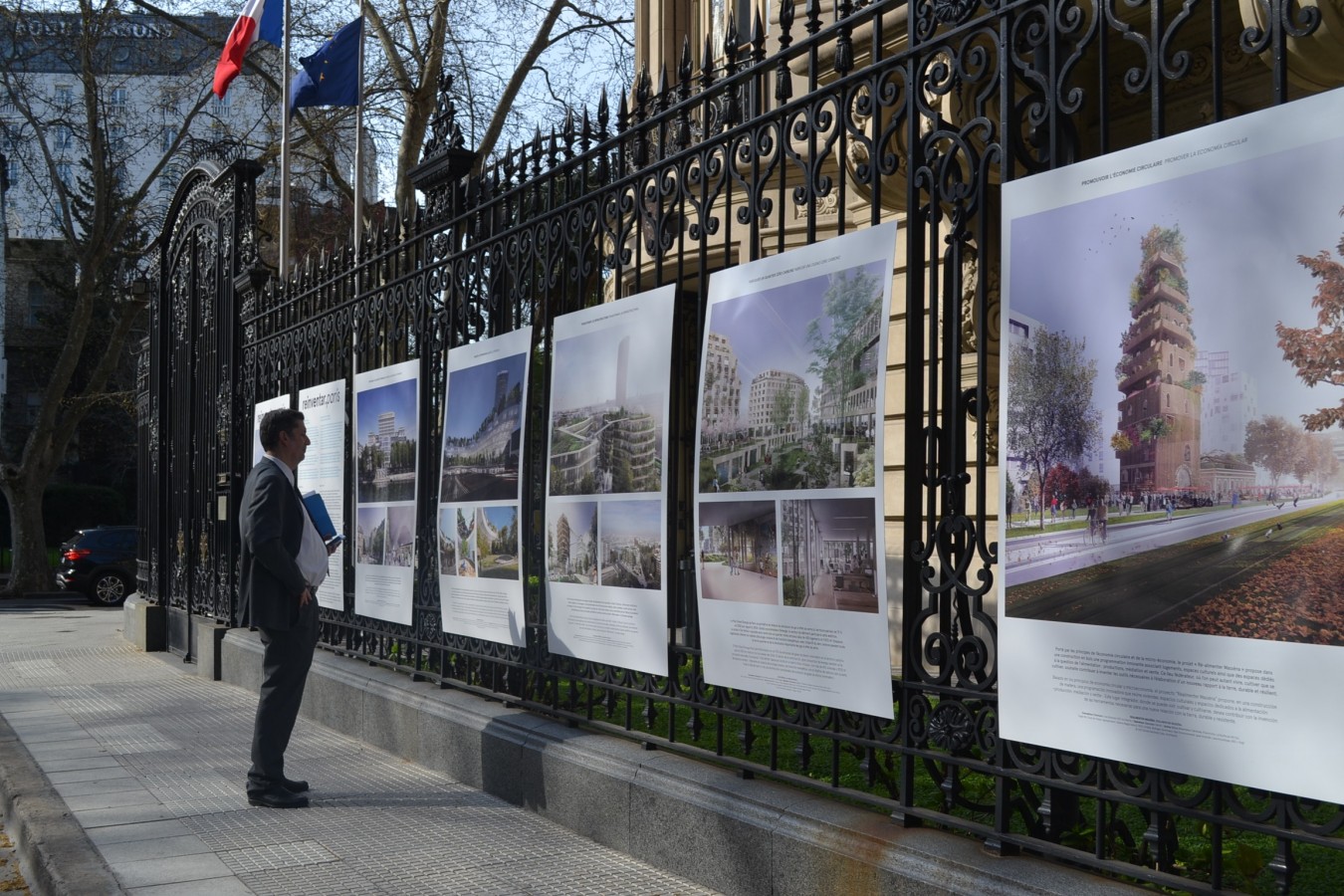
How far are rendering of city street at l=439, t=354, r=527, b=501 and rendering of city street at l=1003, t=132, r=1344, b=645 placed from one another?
3855mm

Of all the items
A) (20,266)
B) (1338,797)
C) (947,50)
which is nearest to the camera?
(1338,797)

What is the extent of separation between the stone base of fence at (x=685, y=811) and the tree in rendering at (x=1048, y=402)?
1.13 meters

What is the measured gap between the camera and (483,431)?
26.0ft

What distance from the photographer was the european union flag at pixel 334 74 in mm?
22047

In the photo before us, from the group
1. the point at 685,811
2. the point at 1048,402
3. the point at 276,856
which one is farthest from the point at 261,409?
the point at 1048,402

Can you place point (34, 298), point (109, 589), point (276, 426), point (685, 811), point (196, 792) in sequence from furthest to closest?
point (34, 298), point (109, 589), point (196, 792), point (276, 426), point (685, 811)

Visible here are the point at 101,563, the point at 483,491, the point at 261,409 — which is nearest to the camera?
the point at 483,491

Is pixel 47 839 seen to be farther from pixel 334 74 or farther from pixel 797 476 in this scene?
pixel 334 74

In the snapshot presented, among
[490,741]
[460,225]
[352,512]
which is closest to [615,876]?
[490,741]

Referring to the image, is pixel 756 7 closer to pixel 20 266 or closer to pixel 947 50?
pixel 947 50

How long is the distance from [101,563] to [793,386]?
89.6 ft

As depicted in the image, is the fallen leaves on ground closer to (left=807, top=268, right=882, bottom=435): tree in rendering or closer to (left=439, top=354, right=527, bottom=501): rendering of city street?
(left=807, top=268, right=882, bottom=435): tree in rendering

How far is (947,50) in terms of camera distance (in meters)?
4.59

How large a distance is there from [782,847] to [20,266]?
67.0 m
